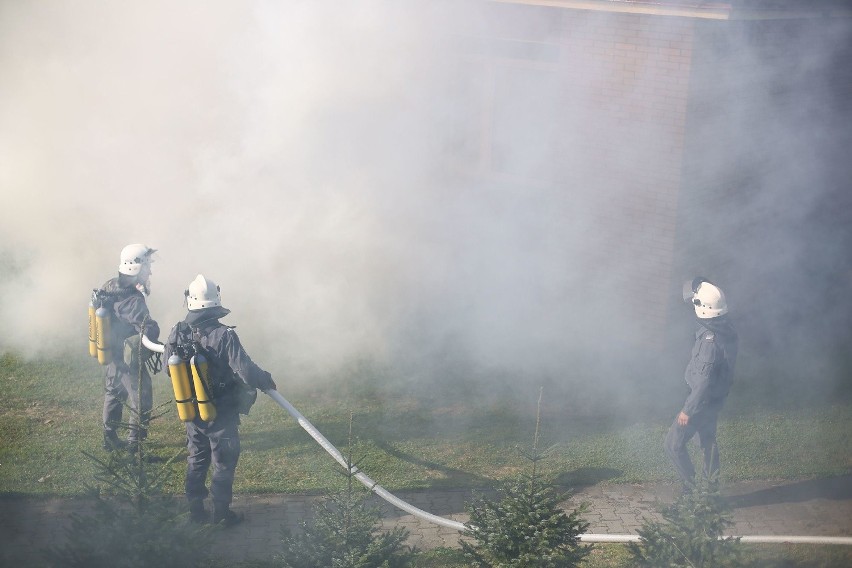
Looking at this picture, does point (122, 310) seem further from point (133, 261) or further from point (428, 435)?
point (428, 435)

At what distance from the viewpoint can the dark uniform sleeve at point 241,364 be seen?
6.25 m

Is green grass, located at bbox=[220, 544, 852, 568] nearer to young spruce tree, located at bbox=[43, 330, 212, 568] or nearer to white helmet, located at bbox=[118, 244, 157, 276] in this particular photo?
young spruce tree, located at bbox=[43, 330, 212, 568]

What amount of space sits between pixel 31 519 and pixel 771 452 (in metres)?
5.28

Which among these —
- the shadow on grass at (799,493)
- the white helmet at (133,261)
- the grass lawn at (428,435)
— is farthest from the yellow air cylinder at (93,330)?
the shadow on grass at (799,493)

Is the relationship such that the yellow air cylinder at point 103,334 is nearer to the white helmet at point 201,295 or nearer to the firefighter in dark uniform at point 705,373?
the white helmet at point 201,295

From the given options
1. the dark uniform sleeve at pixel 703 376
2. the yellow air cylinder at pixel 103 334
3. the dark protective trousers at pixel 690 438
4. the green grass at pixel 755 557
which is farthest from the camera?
the yellow air cylinder at pixel 103 334

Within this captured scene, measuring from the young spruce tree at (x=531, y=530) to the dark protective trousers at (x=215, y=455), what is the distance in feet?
5.78

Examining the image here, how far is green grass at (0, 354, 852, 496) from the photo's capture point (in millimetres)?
7270

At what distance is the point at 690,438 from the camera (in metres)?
6.73

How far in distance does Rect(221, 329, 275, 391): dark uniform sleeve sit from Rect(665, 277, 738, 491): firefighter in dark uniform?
269cm

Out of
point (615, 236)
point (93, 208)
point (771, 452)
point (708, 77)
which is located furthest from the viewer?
point (93, 208)

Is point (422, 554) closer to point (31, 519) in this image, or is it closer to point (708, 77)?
point (31, 519)

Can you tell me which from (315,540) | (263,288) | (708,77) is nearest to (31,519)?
(315,540)

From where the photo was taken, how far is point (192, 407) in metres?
6.27
